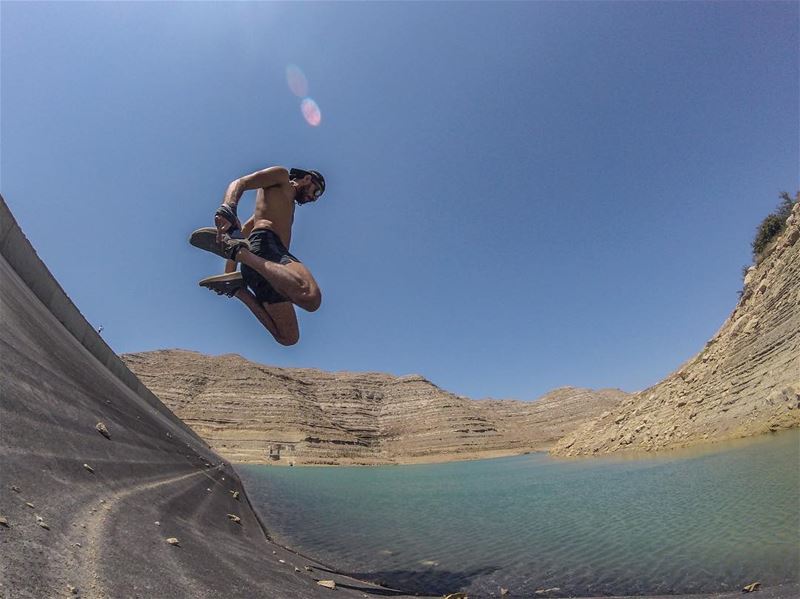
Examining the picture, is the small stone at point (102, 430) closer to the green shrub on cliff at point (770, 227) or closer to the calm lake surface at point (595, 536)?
the calm lake surface at point (595, 536)

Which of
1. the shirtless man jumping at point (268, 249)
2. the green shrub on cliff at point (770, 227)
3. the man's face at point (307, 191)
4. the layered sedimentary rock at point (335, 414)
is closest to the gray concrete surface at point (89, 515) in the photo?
the shirtless man jumping at point (268, 249)

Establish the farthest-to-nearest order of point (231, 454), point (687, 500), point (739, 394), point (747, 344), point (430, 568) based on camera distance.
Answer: point (231, 454) < point (747, 344) < point (739, 394) < point (687, 500) < point (430, 568)

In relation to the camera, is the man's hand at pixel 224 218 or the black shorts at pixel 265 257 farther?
the black shorts at pixel 265 257

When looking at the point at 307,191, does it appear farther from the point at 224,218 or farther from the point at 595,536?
the point at 595,536

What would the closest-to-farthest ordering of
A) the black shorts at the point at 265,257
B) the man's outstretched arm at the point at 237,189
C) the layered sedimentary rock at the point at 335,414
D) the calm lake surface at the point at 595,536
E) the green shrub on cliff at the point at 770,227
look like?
the man's outstretched arm at the point at 237,189
the black shorts at the point at 265,257
the calm lake surface at the point at 595,536
the green shrub on cliff at the point at 770,227
the layered sedimentary rock at the point at 335,414

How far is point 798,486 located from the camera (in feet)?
30.5

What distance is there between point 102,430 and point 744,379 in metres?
29.8

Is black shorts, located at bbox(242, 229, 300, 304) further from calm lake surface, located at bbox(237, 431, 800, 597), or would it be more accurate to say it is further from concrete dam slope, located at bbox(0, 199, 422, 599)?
calm lake surface, located at bbox(237, 431, 800, 597)

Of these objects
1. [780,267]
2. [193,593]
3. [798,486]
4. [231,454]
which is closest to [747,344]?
[780,267]

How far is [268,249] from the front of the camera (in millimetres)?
5770

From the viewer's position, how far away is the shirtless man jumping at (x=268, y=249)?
17.5ft

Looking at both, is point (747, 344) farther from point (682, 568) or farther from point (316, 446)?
point (316, 446)

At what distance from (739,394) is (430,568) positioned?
80.2 ft

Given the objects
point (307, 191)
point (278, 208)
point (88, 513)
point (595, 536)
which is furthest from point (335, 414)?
point (88, 513)
